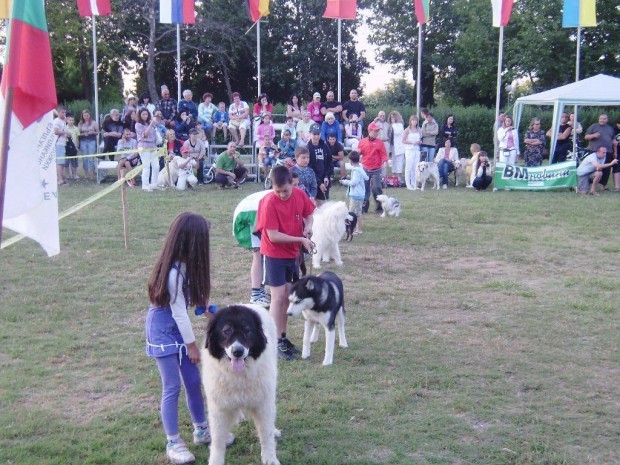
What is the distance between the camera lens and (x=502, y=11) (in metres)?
20.3

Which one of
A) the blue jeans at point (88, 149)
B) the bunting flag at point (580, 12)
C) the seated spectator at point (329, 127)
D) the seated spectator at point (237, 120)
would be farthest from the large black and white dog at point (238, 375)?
the bunting flag at point (580, 12)

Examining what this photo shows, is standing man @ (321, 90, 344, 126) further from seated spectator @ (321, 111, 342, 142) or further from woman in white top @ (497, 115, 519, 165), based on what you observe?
woman in white top @ (497, 115, 519, 165)

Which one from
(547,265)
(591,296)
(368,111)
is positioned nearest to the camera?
(591,296)

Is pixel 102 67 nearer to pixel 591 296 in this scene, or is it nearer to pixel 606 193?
pixel 606 193

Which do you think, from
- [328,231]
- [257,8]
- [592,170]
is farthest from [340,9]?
[328,231]

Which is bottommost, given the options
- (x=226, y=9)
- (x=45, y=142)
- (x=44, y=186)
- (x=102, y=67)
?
(x=44, y=186)

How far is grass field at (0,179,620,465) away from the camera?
14.7 ft

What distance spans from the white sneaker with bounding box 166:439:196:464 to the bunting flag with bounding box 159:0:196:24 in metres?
18.1

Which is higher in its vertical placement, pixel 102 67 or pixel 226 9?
pixel 226 9

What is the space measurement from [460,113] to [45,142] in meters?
27.7

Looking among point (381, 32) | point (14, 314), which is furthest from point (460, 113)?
point (14, 314)

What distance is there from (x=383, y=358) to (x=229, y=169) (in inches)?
479

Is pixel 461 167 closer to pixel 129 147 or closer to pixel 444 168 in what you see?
pixel 444 168

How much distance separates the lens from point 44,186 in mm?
4340
